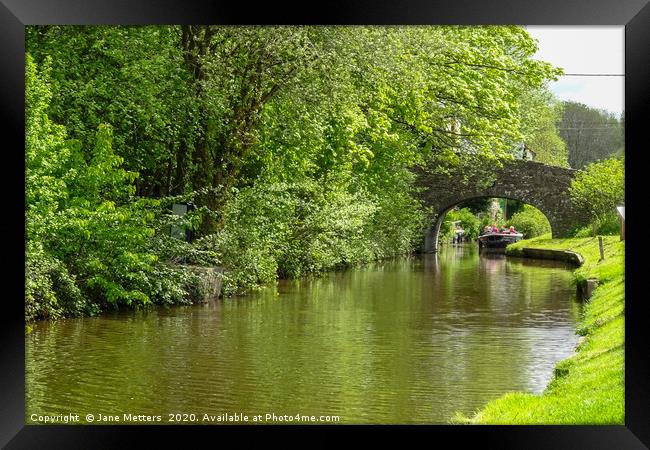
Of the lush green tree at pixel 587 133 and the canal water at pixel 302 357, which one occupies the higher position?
the lush green tree at pixel 587 133

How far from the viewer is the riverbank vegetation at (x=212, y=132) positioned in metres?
12.6

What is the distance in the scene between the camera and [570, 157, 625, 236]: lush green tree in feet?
100

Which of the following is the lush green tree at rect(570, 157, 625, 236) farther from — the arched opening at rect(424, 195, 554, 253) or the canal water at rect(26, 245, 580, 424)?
the canal water at rect(26, 245, 580, 424)

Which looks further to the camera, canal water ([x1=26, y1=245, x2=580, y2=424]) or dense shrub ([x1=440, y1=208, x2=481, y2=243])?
dense shrub ([x1=440, y1=208, x2=481, y2=243])

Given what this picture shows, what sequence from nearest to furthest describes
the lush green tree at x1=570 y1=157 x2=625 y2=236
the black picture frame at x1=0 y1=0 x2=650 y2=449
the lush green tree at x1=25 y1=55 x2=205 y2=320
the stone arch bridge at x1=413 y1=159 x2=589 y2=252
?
the black picture frame at x1=0 y1=0 x2=650 y2=449 < the lush green tree at x1=25 y1=55 x2=205 y2=320 < the lush green tree at x1=570 y1=157 x2=625 y2=236 < the stone arch bridge at x1=413 y1=159 x2=589 y2=252

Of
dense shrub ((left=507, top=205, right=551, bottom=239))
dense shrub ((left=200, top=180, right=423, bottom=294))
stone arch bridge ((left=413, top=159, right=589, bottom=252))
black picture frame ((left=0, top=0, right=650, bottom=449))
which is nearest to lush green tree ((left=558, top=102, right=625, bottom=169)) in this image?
dense shrub ((left=507, top=205, right=551, bottom=239))

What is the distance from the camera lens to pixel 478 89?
821 inches

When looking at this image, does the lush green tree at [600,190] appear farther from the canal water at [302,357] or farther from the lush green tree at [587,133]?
the canal water at [302,357]

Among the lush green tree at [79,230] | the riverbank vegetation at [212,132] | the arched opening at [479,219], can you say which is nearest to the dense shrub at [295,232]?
the riverbank vegetation at [212,132]

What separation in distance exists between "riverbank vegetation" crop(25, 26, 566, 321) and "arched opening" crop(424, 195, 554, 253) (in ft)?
51.4

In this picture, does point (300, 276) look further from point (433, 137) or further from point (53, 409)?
point (53, 409)

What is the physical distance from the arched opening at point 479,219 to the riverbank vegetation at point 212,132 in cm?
1566
